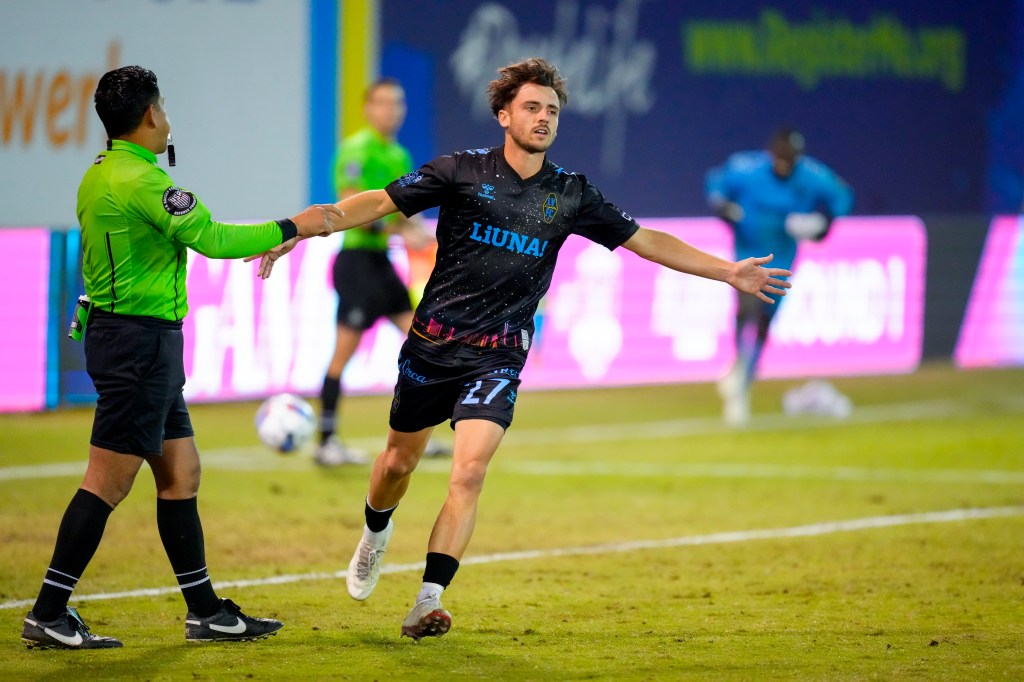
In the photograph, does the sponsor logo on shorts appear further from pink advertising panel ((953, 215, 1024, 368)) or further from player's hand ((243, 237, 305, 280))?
pink advertising panel ((953, 215, 1024, 368))

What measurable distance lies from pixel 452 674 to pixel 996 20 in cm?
1873

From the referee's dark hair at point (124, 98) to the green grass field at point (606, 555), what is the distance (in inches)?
78.0

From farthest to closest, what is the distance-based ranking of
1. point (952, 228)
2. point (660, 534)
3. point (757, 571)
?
point (952, 228), point (660, 534), point (757, 571)

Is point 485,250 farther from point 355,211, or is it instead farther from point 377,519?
point 377,519

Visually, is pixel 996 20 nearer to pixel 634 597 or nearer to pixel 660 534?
pixel 660 534

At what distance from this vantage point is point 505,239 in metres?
6.21

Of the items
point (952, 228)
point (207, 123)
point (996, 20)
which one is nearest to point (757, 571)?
point (207, 123)

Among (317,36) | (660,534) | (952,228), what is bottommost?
(660,534)

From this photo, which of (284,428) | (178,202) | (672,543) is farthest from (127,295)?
(284,428)

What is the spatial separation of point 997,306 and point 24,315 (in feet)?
36.0

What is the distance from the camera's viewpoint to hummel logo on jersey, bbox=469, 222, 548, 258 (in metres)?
6.21

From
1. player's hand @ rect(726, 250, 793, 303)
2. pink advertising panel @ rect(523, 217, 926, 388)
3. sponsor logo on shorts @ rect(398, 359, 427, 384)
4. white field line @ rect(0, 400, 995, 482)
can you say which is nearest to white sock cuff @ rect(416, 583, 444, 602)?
sponsor logo on shorts @ rect(398, 359, 427, 384)

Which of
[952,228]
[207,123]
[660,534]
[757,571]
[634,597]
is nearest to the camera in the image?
[634,597]

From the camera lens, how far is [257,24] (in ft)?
50.6
